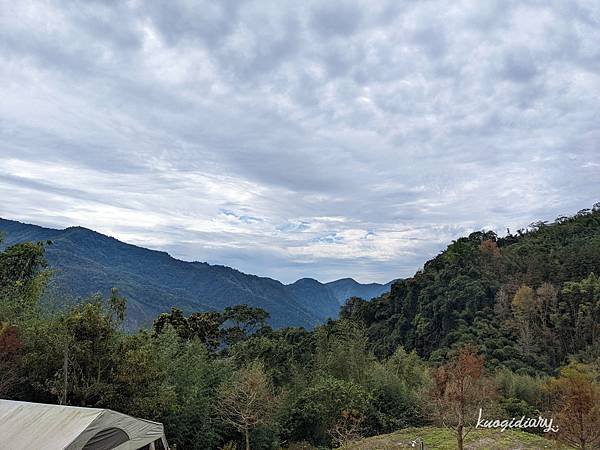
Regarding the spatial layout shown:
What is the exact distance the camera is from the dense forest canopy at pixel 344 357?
11.8 metres

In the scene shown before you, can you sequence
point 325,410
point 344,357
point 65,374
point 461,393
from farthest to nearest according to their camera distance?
1. point 344,357
2. point 325,410
3. point 461,393
4. point 65,374

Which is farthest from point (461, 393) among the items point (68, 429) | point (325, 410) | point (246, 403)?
point (68, 429)

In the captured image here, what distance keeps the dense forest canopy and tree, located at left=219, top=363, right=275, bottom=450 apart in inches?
2.5

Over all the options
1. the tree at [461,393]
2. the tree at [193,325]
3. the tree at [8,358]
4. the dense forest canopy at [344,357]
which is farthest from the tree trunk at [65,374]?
the tree at [193,325]

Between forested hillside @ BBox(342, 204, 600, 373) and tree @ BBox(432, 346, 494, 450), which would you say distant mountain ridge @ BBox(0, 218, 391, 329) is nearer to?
forested hillside @ BBox(342, 204, 600, 373)

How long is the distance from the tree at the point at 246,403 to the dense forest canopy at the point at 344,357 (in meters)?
0.06

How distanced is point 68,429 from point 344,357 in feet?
56.5

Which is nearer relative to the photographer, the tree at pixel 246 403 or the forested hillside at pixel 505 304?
the tree at pixel 246 403

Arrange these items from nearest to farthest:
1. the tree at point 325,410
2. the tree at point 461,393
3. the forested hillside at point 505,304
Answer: the tree at point 461,393, the tree at point 325,410, the forested hillside at point 505,304

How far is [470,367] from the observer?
14.1 m

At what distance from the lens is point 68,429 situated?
6.93 metres

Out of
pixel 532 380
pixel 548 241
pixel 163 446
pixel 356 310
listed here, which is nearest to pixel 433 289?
pixel 356 310

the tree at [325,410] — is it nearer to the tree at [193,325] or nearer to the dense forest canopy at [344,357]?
the dense forest canopy at [344,357]

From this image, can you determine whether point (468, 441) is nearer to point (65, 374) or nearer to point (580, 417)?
point (580, 417)
